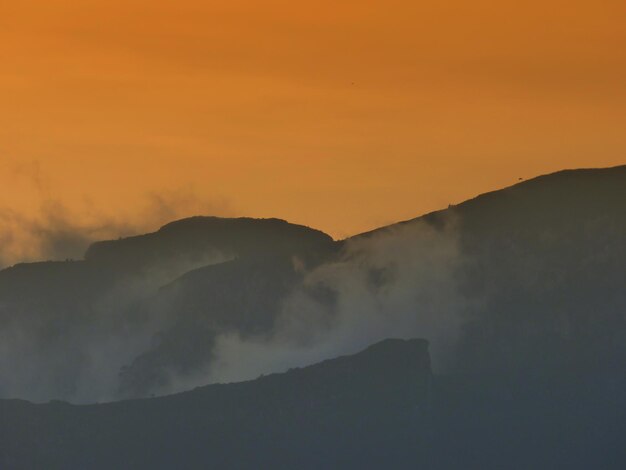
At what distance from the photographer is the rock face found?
2662cm

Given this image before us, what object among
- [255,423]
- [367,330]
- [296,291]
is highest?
[296,291]

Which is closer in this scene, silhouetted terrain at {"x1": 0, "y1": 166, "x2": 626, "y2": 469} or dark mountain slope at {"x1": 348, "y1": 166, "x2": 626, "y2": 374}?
silhouetted terrain at {"x1": 0, "y1": 166, "x2": 626, "y2": 469}

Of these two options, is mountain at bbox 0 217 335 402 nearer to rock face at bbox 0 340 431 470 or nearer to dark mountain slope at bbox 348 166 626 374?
rock face at bbox 0 340 431 470

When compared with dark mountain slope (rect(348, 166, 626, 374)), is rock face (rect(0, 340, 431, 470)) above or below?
below

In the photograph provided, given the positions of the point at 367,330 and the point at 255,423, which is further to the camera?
the point at 255,423

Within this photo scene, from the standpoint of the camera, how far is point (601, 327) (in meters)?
26.4

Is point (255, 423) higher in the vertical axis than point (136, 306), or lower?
lower

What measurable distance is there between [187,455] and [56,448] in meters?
2.84

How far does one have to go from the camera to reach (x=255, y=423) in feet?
92.7

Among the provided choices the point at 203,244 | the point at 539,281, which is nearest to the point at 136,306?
the point at 203,244

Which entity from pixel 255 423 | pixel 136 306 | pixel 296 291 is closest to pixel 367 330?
pixel 296 291

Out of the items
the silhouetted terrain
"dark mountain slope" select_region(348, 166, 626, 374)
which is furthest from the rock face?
"dark mountain slope" select_region(348, 166, 626, 374)

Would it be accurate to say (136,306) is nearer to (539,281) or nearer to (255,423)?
(255,423)

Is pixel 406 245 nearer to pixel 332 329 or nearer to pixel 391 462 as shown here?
pixel 332 329
